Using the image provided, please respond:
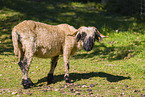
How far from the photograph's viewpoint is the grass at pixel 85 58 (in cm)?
850

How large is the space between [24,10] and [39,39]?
11624 mm

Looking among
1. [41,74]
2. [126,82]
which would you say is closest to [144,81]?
[126,82]

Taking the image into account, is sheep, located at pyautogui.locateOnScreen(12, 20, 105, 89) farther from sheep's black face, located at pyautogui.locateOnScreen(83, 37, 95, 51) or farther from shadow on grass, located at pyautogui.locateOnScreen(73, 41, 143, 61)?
shadow on grass, located at pyautogui.locateOnScreen(73, 41, 143, 61)

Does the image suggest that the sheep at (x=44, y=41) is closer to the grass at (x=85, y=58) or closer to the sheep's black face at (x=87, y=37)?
the sheep's black face at (x=87, y=37)

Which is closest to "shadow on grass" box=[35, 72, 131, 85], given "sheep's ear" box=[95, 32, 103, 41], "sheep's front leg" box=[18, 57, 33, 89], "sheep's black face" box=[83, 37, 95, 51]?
"sheep's front leg" box=[18, 57, 33, 89]

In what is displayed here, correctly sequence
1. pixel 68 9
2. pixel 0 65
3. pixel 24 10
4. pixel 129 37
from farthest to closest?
pixel 68 9, pixel 24 10, pixel 129 37, pixel 0 65

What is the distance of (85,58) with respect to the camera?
43.1 ft

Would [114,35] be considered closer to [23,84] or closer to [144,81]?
[144,81]

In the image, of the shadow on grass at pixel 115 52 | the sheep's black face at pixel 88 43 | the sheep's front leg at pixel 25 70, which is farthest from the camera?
the shadow on grass at pixel 115 52

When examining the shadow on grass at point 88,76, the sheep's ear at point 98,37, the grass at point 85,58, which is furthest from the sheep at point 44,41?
the grass at point 85,58

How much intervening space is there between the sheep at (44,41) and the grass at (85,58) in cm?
86

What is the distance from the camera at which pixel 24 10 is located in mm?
19344

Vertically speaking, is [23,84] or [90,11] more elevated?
[90,11]

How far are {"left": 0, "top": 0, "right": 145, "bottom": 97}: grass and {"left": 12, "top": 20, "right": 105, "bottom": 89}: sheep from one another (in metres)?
0.86
